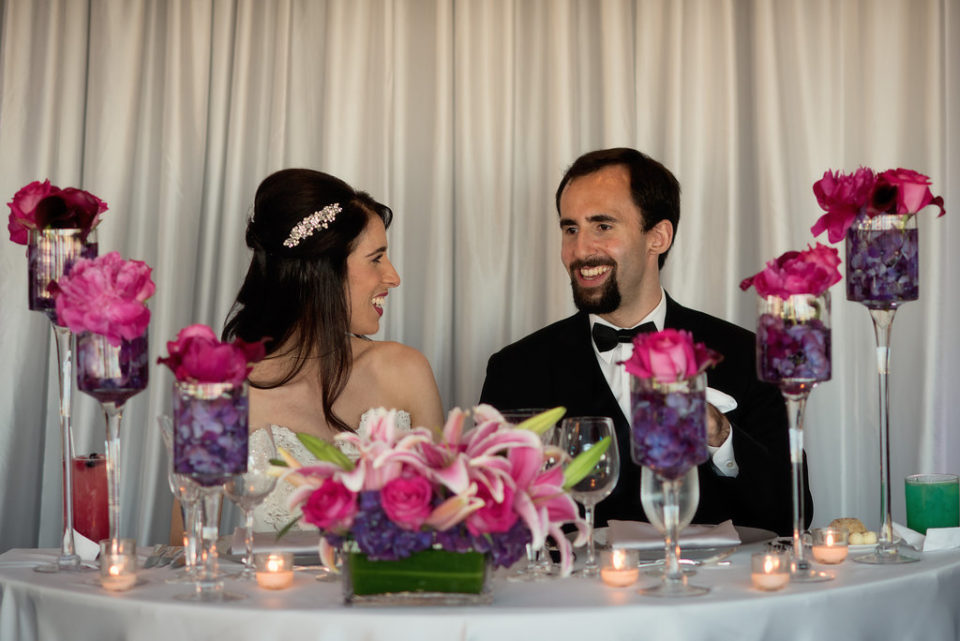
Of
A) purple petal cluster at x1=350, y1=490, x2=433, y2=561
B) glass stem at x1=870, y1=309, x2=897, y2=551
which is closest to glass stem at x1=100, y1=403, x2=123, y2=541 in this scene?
purple petal cluster at x1=350, y1=490, x2=433, y2=561

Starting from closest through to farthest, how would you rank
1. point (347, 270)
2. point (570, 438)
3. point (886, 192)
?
1. point (570, 438)
2. point (886, 192)
3. point (347, 270)

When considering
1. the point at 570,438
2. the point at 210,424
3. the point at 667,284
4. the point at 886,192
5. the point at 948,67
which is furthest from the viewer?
the point at 667,284

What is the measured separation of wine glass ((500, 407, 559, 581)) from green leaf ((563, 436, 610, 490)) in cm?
14

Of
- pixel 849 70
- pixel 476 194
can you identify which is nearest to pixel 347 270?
pixel 476 194

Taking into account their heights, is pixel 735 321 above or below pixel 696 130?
below

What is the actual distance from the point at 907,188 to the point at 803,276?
398 mm

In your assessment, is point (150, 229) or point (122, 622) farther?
point (150, 229)

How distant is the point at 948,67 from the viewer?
4.35 m

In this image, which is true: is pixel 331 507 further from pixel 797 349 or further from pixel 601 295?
pixel 601 295

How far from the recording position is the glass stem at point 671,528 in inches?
85.6

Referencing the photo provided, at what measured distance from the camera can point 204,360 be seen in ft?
6.75

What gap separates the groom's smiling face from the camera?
4191 millimetres

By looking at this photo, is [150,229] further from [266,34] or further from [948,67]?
[948,67]

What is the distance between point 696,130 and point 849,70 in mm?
626
